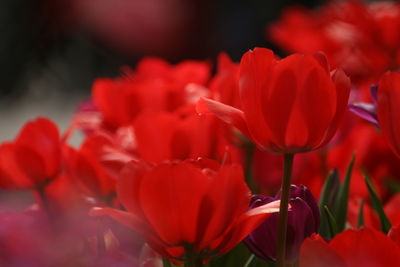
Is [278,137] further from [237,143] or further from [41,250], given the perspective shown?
[237,143]

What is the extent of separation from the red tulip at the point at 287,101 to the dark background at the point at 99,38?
9.81ft

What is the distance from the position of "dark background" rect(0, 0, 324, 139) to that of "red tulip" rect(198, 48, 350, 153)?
299cm

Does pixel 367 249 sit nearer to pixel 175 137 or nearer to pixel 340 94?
pixel 340 94

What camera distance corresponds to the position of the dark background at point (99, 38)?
3532 millimetres

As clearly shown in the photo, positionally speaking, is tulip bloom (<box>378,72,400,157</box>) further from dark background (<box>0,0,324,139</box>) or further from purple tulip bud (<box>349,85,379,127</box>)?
dark background (<box>0,0,324,139</box>)

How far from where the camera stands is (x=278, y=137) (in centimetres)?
42

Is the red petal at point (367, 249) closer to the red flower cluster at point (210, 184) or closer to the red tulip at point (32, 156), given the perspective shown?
the red flower cluster at point (210, 184)

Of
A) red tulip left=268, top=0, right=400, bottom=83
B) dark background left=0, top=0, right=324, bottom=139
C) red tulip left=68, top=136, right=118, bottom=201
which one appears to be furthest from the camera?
dark background left=0, top=0, right=324, bottom=139

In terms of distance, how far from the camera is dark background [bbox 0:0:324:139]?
11.6ft

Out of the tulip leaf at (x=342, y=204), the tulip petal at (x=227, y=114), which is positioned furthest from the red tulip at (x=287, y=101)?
the tulip leaf at (x=342, y=204)

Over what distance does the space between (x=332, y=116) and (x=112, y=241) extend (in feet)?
0.51

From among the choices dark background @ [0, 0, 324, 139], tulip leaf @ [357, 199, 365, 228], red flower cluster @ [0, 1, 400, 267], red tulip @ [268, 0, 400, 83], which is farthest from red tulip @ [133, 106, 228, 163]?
dark background @ [0, 0, 324, 139]

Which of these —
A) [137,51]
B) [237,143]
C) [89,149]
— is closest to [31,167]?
[89,149]

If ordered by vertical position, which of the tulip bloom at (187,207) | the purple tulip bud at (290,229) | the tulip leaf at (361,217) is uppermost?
the tulip bloom at (187,207)
